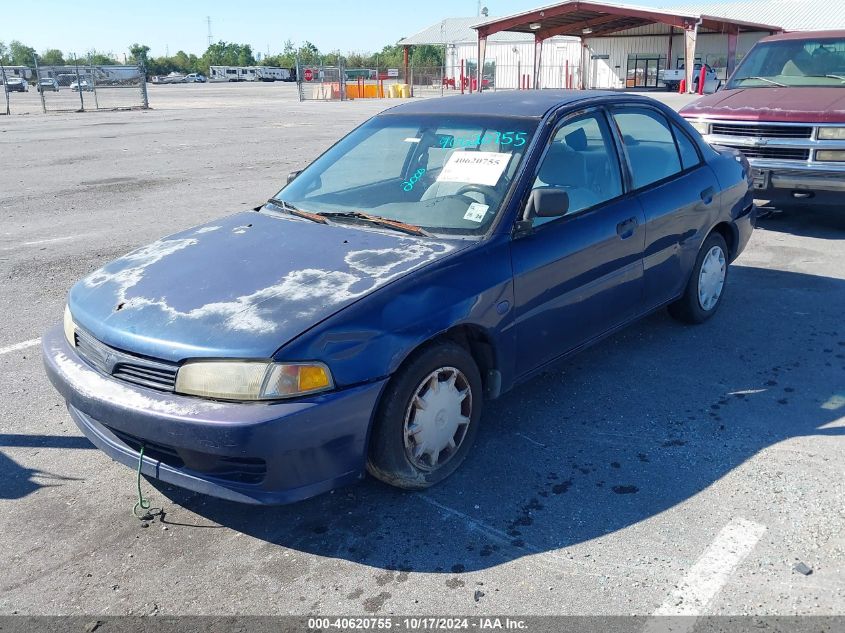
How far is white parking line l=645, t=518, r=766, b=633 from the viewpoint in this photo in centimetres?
265

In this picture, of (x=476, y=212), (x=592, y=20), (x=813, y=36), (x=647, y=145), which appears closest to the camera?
(x=476, y=212)

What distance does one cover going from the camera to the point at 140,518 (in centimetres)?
322

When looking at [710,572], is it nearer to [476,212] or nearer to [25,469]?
[476,212]

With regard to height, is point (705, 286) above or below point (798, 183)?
below

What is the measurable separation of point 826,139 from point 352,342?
6.79 meters

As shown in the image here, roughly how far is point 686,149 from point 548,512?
306 cm

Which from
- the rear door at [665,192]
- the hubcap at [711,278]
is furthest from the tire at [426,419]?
the hubcap at [711,278]

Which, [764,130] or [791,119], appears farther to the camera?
[764,130]

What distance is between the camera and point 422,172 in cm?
416

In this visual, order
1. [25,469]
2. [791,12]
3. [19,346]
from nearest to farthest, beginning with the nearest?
[25,469] < [19,346] < [791,12]

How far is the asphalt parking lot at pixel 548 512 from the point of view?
2764mm

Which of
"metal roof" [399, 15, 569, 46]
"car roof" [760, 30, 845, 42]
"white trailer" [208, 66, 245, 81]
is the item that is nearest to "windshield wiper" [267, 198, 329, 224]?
"car roof" [760, 30, 845, 42]

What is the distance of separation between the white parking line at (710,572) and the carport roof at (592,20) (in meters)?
34.8

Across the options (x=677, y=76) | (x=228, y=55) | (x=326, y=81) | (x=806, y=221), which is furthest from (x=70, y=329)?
(x=228, y=55)
